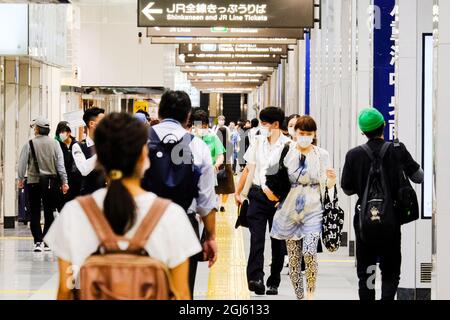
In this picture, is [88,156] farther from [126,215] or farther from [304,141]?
[126,215]

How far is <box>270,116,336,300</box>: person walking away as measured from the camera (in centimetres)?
858

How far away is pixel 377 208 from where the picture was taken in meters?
7.32

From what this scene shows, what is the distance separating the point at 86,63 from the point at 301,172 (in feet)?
59.2

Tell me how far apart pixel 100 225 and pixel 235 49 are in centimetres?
2364

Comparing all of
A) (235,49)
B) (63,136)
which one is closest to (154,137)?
(63,136)

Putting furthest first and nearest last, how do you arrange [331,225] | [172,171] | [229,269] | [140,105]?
1. [140,105]
2. [229,269]
3. [331,225]
4. [172,171]

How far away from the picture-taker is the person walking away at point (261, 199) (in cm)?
966

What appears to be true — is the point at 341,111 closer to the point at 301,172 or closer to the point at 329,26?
the point at 329,26

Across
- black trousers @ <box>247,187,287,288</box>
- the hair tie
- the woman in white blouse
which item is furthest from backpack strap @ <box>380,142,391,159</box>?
the hair tie

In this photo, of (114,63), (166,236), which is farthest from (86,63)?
(166,236)

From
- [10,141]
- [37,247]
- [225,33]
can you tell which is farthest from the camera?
[225,33]

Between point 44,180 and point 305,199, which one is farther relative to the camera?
point 44,180

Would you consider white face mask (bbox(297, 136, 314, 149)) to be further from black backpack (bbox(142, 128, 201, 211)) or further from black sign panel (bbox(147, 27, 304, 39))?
black sign panel (bbox(147, 27, 304, 39))

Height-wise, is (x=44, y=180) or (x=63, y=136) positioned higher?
(x=63, y=136)
